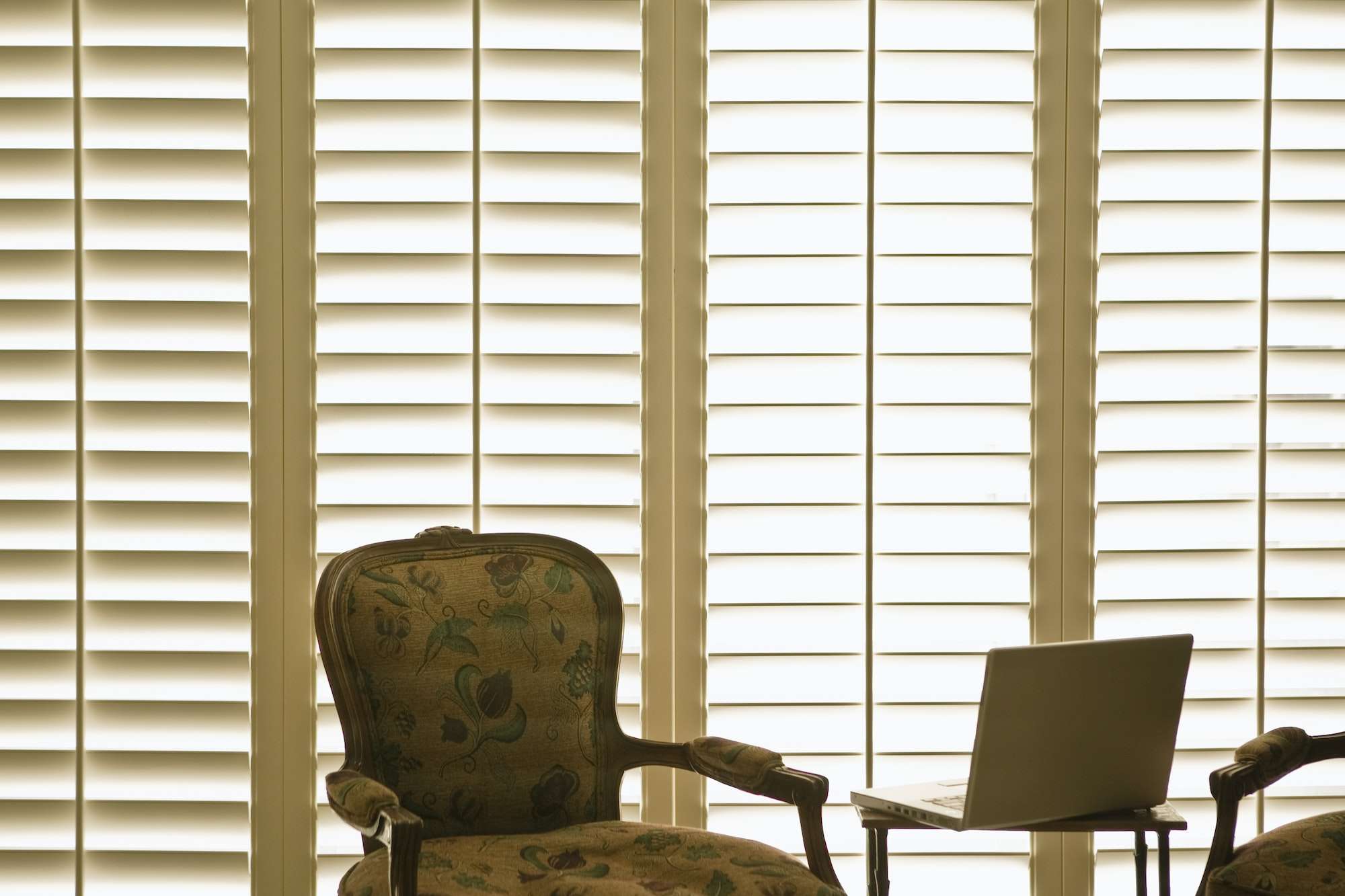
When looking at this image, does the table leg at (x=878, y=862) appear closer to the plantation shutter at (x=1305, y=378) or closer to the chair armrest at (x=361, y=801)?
the chair armrest at (x=361, y=801)

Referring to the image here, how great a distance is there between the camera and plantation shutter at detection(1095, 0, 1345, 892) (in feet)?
7.27

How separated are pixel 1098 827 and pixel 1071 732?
0.58ft

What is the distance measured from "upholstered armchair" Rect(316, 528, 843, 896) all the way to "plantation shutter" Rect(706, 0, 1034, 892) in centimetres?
31

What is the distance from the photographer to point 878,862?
181 centimetres

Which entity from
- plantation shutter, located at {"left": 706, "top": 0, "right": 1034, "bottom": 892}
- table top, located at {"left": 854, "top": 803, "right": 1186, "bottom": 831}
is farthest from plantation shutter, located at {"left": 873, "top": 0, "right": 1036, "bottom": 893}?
table top, located at {"left": 854, "top": 803, "right": 1186, "bottom": 831}

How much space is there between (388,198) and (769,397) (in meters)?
0.87

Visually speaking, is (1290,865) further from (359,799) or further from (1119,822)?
(359,799)

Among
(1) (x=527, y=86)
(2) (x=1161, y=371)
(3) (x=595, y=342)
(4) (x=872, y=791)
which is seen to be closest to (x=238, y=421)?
(3) (x=595, y=342)

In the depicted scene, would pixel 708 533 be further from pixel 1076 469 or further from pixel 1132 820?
pixel 1132 820

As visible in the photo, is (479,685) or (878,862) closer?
(878,862)

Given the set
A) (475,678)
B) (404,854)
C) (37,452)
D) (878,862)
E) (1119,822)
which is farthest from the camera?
(37,452)

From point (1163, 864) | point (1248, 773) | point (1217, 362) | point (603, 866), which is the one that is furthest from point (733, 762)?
point (1217, 362)

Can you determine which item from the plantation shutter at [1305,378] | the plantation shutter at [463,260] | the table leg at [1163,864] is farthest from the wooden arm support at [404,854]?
the plantation shutter at [1305,378]

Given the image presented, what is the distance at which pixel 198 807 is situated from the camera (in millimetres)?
2137
